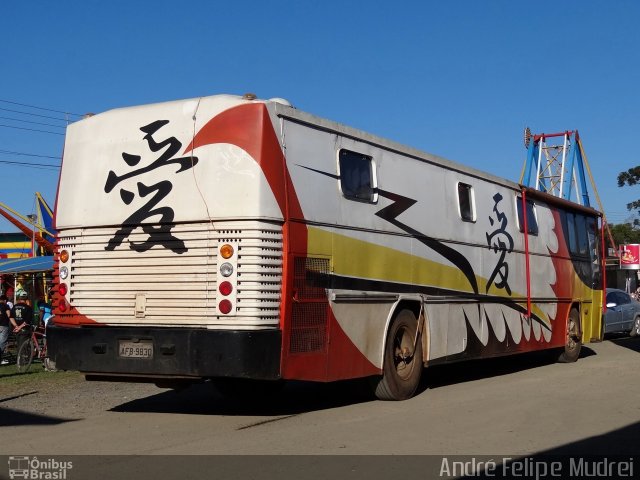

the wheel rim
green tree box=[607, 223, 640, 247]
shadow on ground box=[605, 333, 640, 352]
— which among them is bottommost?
shadow on ground box=[605, 333, 640, 352]

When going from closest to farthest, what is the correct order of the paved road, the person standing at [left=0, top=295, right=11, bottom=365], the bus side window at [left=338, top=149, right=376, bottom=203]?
1. the paved road
2. the bus side window at [left=338, top=149, right=376, bottom=203]
3. the person standing at [left=0, top=295, right=11, bottom=365]

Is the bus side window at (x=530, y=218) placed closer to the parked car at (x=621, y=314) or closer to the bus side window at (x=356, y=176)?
the bus side window at (x=356, y=176)

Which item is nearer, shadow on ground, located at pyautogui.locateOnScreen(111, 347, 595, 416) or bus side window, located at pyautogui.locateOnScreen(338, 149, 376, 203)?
bus side window, located at pyautogui.locateOnScreen(338, 149, 376, 203)

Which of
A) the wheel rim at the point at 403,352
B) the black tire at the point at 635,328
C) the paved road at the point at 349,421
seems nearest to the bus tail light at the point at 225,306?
the paved road at the point at 349,421

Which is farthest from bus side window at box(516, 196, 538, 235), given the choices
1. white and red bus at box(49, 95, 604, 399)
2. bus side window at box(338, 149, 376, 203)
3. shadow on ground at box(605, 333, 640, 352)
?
shadow on ground at box(605, 333, 640, 352)

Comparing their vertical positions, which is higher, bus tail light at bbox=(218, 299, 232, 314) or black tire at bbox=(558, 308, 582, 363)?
bus tail light at bbox=(218, 299, 232, 314)

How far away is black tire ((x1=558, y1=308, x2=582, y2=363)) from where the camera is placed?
54.9 feet

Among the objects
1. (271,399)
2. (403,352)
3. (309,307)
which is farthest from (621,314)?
(309,307)

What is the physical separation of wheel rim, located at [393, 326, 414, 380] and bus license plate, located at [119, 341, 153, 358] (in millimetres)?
3382

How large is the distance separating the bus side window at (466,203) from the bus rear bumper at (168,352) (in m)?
5.09

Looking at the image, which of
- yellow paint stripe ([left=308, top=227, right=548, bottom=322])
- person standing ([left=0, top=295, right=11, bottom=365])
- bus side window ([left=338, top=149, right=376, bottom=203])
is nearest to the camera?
yellow paint stripe ([left=308, top=227, right=548, bottom=322])

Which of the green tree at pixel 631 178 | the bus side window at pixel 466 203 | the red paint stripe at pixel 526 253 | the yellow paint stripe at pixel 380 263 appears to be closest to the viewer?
the yellow paint stripe at pixel 380 263

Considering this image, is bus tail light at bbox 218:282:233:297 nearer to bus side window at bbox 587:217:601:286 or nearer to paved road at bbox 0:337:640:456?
paved road at bbox 0:337:640:456

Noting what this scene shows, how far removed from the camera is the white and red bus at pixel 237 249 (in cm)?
843
